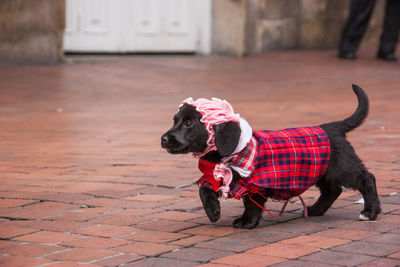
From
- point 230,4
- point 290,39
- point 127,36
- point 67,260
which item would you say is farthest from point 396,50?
point 67,260

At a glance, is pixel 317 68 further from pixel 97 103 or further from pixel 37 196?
pixel 37 196

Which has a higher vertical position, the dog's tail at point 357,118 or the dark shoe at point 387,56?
the dog's tail at point 357,118

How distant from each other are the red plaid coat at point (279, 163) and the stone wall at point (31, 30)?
653 cm

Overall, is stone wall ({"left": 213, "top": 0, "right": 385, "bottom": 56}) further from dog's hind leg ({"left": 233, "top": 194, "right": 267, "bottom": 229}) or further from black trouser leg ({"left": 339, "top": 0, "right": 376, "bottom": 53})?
dog's hind leg ({"left": 233, "top": 194, "right": 267, "bottom": 229})

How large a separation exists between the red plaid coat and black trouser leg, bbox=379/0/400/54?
7788 millimetres

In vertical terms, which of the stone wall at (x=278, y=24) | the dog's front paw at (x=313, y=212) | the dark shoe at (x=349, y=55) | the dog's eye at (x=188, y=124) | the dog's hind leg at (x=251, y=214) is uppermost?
the dog's eye at (x=188, y=124)

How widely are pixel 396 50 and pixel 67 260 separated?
988cm

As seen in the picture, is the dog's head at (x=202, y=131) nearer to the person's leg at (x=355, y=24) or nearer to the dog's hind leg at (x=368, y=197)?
the dog's hind leg at (x=368, y=197)

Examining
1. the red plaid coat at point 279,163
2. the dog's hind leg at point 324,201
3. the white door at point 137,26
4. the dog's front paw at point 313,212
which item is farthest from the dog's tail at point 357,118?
the white door at point 137,26

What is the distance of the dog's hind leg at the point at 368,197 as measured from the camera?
3236mm

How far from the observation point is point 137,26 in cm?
1059

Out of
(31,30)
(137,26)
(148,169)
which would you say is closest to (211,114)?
(148,169)

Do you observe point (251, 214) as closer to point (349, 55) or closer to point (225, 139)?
point (225, 139)

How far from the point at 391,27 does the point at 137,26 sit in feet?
11.2
